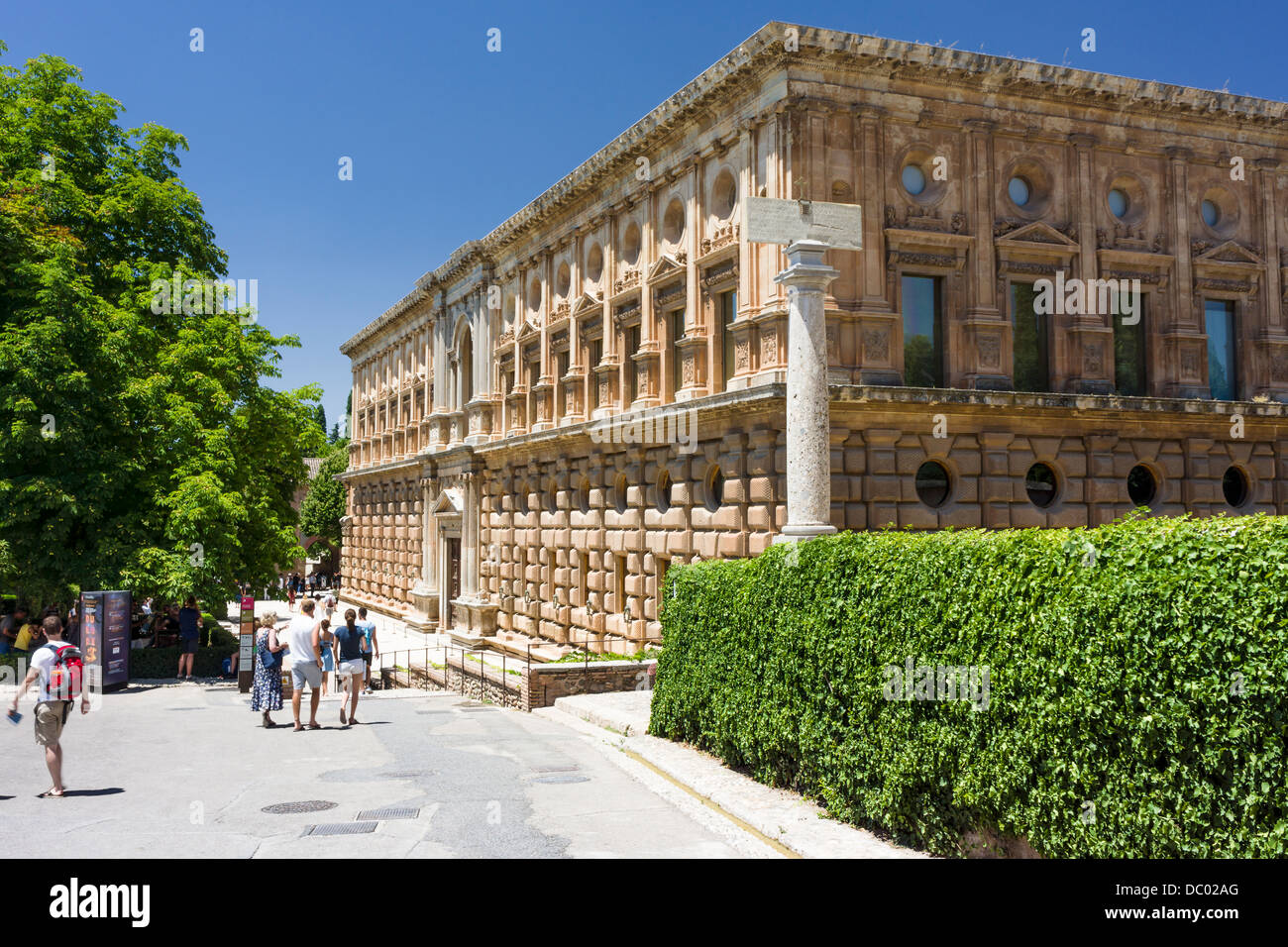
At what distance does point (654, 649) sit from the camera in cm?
2320

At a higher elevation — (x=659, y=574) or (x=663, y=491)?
(x=663, y=491)

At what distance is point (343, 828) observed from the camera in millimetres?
9836

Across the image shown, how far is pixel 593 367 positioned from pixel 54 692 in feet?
63.5

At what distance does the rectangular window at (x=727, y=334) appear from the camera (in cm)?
2248

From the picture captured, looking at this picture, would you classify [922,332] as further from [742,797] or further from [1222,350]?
[742,797]

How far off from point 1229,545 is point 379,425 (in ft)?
167

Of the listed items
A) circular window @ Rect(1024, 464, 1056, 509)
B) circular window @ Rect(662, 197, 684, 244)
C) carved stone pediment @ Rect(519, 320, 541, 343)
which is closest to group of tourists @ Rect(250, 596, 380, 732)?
circular window @ Rect(662, 197, 684, 244)

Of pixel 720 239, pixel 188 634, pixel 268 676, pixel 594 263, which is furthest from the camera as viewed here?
pixel 594 263

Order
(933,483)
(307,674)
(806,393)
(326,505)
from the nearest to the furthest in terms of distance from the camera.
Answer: (806,393) → (307,674) → (933,483) → (326,505)

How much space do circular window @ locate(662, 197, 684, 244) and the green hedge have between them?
1399 cm

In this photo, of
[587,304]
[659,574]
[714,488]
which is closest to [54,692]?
[714,488]

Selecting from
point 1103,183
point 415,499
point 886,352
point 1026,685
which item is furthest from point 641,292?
point 415,499

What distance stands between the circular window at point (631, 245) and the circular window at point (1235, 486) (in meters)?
14.5
